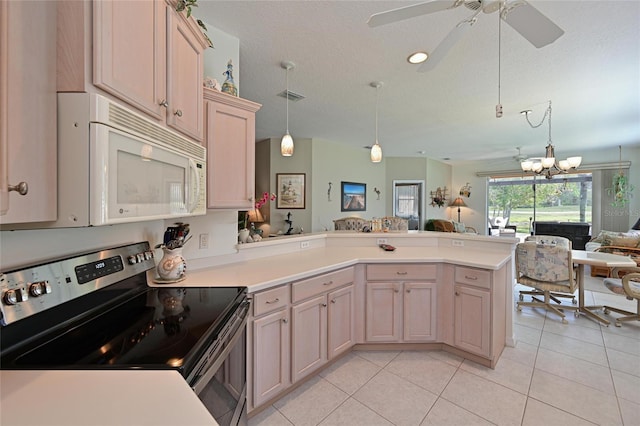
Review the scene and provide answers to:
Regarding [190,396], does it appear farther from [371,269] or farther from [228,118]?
[371,269]

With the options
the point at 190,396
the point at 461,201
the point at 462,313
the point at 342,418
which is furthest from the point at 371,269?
the point at 461,201

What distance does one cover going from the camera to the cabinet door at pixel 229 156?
67.3 inches

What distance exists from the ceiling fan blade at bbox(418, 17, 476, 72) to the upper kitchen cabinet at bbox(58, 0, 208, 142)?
57.1 inches

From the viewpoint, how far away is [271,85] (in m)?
3.08

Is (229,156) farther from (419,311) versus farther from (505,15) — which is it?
(419,311)

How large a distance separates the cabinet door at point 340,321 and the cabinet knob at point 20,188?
5.84ft

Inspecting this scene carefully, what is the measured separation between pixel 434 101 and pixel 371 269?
99.1 inches

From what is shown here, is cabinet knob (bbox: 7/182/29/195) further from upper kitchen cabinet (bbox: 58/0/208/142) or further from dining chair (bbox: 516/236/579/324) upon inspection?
dining chair (bbox: 516/236/579/324)

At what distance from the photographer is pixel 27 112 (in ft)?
2.39

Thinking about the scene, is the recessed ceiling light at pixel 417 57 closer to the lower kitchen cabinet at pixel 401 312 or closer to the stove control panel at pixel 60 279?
the lower kitchen cabinet at pixel 401 312

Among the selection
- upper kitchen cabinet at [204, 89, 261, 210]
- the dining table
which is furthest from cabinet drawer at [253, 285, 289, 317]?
the dining table

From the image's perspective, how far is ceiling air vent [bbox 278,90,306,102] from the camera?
10.7 ft

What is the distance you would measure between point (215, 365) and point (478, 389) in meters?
1.96

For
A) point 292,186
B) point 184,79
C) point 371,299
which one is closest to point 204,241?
point 184,79
